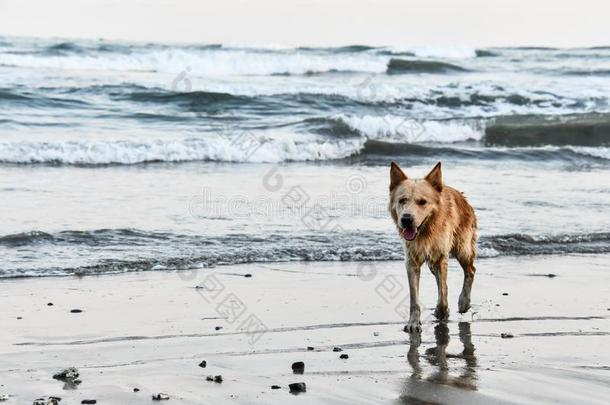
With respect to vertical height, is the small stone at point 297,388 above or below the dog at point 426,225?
below

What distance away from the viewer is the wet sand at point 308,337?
533cm

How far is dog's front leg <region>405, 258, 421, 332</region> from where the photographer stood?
693 centimetres

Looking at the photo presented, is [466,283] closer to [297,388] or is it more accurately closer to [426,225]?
[426,225]

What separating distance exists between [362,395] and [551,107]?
25094mm

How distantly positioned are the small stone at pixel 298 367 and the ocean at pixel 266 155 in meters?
3.49

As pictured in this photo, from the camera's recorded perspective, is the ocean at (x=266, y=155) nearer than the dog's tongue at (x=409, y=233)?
No

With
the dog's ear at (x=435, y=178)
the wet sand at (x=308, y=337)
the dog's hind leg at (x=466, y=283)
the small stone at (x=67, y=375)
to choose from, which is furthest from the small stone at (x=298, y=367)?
the dog's hind leg at (x=466, y=283)

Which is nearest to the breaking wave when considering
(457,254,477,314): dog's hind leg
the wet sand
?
the wet sand

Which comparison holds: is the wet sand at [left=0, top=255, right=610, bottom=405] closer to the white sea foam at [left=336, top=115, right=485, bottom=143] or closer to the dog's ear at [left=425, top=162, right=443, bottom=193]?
the dog's ear at [left=425, top=162, right=443, bottom=193]

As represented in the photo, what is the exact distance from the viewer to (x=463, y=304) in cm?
765

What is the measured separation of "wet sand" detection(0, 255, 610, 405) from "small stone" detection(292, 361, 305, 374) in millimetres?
36

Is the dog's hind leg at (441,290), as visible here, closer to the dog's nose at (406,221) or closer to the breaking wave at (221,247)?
the dog's nose at (406,221)

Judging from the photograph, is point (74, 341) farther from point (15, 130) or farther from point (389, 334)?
point (15, 130)

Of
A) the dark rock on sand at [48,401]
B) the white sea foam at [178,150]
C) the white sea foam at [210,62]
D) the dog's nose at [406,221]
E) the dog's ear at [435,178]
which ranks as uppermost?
the white sea foam at [210,62]
